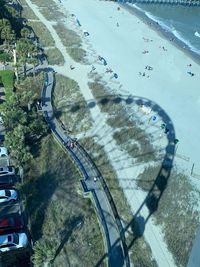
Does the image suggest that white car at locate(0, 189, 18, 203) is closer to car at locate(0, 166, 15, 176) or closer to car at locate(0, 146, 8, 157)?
car at locate(0, 166, 15, 176)

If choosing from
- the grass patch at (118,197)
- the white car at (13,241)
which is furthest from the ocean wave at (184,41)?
the white car at (13,241)

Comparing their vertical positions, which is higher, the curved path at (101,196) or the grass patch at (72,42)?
the grass patch at (72,42)

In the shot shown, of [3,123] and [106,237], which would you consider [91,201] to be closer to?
[106,237]

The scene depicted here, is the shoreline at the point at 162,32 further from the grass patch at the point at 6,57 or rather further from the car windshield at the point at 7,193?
the car windshield at the point at 7,193

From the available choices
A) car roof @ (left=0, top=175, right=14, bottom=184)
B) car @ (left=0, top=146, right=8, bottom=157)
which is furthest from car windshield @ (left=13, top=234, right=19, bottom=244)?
car @ (left=0, top=146, right=8, bottom=157)

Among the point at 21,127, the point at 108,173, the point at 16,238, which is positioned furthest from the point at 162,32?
the point at 16,238

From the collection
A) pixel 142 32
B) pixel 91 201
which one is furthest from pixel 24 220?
pixel 142 32
